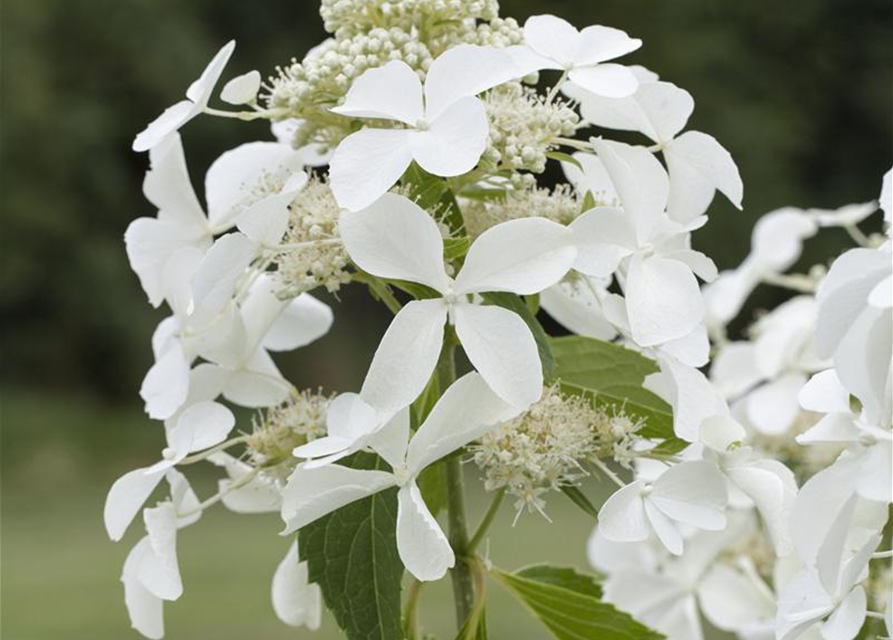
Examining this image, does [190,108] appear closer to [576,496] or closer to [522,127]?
[522,127]

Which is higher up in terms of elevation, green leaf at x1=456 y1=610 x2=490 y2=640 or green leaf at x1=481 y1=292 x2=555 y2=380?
green leaf at x1=481 y1=292 x2=555 y2=380

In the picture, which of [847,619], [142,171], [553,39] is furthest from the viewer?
[142,171]

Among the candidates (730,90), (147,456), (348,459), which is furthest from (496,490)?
(730,90)

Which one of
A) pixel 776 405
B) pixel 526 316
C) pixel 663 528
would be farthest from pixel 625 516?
pixel 776 405

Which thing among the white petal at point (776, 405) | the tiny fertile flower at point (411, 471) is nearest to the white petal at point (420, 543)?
the tiny fertile flower at point (411, 471)

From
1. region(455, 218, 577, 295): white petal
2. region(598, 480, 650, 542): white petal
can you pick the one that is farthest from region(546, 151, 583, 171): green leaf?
region(598, 480, 650, 542): white petal

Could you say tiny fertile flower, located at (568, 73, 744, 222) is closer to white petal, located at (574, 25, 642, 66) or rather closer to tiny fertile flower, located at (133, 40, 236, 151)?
white petal, located at (574, 25, 642, 66)

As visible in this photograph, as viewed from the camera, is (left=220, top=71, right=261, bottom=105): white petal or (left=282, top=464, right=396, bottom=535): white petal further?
(left=220, top=71, right=261, bottom=105): white petal

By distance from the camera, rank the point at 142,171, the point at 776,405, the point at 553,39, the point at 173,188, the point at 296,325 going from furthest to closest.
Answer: the point at 142,171 < the point at 776,405 < the point at 296,325 < the point at 173,188 < the point at 553,39

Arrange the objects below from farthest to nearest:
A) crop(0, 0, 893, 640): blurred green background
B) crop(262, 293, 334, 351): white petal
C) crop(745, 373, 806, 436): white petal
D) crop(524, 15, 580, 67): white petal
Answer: crop(0, 0, 893, 640): blurred green background → crop(745, 373, 806, 436): white petal → crop(262, 293, 334, 351): white petal → crop(524, 15, 580, 67): white petal
